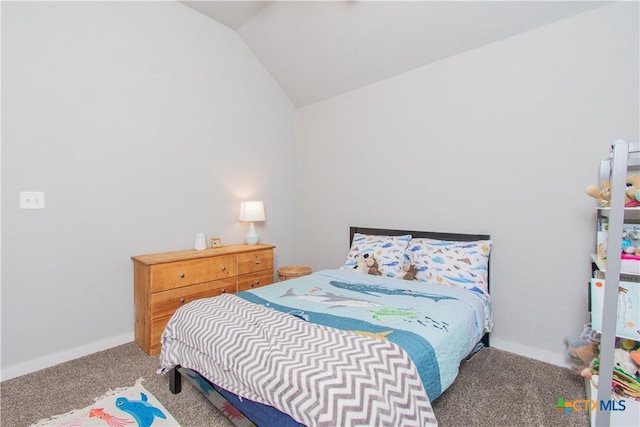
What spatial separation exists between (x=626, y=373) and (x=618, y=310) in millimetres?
360

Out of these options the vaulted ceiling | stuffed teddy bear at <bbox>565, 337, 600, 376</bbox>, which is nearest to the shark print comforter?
stuffed teddy bear at <bbox>565, 337, 600, 376</bbox>

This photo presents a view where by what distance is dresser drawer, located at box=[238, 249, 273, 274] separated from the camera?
9.78ft

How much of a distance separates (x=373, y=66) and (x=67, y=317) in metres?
3.35

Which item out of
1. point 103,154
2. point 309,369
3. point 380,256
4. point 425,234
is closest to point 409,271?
point 380,256

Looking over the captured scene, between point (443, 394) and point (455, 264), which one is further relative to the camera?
point (455, 264)

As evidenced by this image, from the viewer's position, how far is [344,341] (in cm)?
135

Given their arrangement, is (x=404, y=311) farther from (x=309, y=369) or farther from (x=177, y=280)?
(x=177, y=280)

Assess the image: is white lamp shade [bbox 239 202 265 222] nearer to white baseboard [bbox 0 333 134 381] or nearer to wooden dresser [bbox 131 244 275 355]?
wooden dresser [bbox 131 244 275 355]

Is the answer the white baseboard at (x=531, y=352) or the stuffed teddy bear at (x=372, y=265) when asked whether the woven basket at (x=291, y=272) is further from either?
the white baseboard at (x=531, y=352)

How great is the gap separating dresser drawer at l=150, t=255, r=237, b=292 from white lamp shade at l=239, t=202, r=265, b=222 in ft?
1.66

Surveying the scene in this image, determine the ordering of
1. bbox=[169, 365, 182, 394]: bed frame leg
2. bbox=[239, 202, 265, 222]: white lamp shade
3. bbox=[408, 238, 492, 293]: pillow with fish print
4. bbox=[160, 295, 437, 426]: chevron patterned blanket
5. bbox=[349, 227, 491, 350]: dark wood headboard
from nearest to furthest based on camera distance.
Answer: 1. bbox=[160, 295, 437, 426]: chevron patterned blanket
2. bbox=[169, 365, 182, 394]: bed frame leg
3. bbox=[408, 238, 492, 293]: pillow with fish print
4. bbox=[349, 227, 491, 350]: dark wood headboard
5. bbox=[239, 202, 265, 222]: white lamp shade

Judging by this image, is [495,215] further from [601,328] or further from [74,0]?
[74,0]

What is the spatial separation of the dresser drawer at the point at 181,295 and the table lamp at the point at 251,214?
A: 1.82ft

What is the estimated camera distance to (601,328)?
1.47 meters
